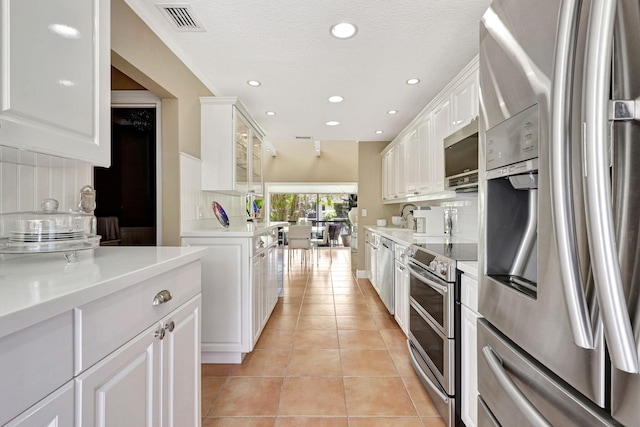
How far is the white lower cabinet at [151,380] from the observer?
78 cm

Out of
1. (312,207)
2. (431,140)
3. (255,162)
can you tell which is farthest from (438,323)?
(312,207)

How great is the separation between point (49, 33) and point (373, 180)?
4.84 meters

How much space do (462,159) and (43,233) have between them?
2.32m

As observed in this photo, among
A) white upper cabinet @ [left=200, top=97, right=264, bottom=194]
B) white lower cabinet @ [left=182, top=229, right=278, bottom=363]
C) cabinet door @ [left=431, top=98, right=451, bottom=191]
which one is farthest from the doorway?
cabinet door @ [left=431, top=98, right=451, bottom=191]

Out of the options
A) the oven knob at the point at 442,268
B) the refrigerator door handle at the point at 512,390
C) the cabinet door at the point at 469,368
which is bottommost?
the cabinet door at the point at 469,368

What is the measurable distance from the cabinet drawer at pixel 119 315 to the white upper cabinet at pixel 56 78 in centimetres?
51

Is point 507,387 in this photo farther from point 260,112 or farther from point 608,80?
point 260,112

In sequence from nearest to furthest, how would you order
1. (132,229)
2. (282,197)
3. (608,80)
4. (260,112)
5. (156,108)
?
(608,80) < (156,108) < (132,229) < (260,112) < (282,197)

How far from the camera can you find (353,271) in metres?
6.02

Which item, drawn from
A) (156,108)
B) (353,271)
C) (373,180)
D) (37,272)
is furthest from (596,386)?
(353,271)

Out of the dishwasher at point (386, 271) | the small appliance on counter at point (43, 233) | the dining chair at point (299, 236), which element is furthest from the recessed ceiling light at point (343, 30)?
the dining chair at point (299, 236)

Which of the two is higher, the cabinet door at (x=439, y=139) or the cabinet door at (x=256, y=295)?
the cabinet door at (x=439, y=139)

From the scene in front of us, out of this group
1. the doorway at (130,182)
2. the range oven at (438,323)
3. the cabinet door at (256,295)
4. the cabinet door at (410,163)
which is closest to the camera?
the range oven at (438,323)

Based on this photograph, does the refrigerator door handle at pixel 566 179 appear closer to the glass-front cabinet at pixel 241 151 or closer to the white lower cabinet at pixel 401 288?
the white lower cabinet at pixel 401 288
